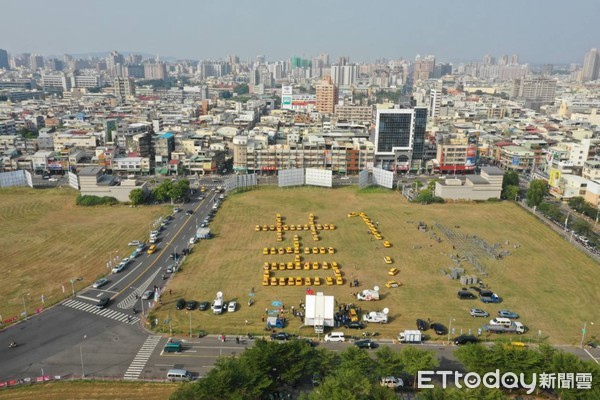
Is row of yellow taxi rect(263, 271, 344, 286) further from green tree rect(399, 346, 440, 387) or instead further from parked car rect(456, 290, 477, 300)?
green tree rect(399, 346, 440, 387)

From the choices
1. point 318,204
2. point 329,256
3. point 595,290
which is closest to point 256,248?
point 329,256

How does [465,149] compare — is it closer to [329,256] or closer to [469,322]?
[329,256]

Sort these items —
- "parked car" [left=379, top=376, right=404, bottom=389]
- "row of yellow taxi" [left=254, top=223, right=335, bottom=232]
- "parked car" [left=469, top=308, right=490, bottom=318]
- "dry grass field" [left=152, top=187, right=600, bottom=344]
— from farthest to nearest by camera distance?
"row of yellow taxi" [left=254, top=223, right=335, bottom=232] → "parked car" [left=469, top=308, right=490, bottom=318] → "dry grass field" [left=152, top=187, right=600, bottom=344] → "parked car" [left=379, top=376, right=404, bottom=389]

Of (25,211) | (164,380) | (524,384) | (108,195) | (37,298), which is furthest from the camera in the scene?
(108,195)

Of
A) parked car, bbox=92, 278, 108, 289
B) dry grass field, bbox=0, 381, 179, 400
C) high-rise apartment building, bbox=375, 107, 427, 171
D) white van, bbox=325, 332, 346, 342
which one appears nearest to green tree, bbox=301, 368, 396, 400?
white van, bbox=325, 332, 346, 342

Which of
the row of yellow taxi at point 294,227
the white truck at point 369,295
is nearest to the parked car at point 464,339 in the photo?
the white truck at point 369,295

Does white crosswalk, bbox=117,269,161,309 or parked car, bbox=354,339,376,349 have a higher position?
parked car, bbox=354,339,376,349
